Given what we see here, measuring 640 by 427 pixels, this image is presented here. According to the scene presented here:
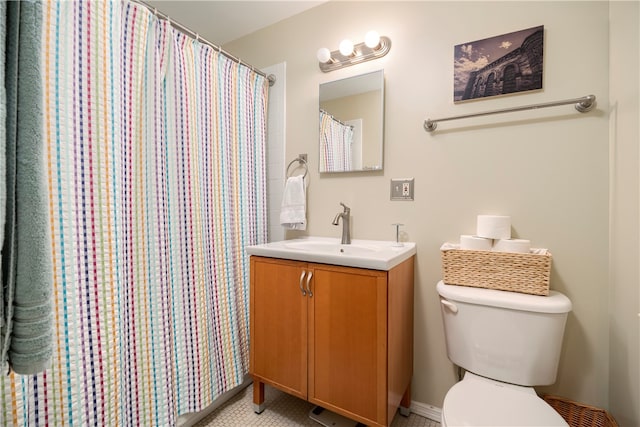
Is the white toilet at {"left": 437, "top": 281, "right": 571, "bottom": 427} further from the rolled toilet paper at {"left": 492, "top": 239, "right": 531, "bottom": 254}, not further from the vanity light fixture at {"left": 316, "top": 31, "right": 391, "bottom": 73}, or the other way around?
the vanity light fixture at {"left": 316, "top": 31, "right": 391, "bottom": 73}

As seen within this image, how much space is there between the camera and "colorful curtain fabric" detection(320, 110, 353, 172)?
5.73ft

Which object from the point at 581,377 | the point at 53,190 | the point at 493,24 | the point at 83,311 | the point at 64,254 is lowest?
the point at 581,377

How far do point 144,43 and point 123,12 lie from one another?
0.39 feet

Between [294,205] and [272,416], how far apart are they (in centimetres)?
117

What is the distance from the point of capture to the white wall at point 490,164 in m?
1.20

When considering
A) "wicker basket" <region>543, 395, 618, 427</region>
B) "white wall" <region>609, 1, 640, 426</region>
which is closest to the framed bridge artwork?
"white wall" <region>609, 1, 640, 426</region>

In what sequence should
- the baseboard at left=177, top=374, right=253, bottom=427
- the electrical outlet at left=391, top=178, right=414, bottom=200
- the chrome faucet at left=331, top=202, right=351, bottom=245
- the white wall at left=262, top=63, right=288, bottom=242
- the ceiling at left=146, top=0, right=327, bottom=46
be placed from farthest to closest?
the white wall at left=262, top=63, right=288, bottom=242 < the ceiling at left=146, top=0, right=327, bottom=46 < the chrome faucet at left=331, top=202, right=351, bottom=245 < the electrical outlet at left=391, top=178, right=414, bottom=200 < the baseboard at left=177, top=374, right=253, bottom=427

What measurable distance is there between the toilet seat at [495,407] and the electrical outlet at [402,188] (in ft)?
2.89

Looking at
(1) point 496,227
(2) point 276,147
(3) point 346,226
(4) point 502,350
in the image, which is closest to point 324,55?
(2) point 276,147

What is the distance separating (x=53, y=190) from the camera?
961mm

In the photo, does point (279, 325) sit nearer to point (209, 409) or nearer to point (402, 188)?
point (209, 409)

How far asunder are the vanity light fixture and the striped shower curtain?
0.52 m

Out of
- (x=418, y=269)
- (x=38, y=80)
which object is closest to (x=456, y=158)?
(x=418, y=269)

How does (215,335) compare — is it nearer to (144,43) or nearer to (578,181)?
(144,43)
